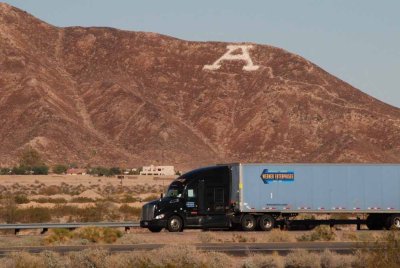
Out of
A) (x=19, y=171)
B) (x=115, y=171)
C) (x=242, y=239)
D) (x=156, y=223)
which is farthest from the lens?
(x=115, y=171)

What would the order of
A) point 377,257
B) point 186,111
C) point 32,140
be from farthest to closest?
point 186,111
point 32,140
point 377,257

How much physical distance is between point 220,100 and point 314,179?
11661cm

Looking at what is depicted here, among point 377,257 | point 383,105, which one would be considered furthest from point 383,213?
point 383,105

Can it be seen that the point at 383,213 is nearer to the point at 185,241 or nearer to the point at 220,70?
the point at 185,241

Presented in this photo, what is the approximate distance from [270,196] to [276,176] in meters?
0.95

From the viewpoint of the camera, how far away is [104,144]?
14188cm

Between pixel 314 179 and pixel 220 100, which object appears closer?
pixel 314 179

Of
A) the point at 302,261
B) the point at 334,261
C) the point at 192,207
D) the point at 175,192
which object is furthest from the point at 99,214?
the point at 334,261

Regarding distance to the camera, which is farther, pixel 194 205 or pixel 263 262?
pixel 194 205

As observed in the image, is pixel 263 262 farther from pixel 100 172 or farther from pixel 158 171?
pixel 158 171

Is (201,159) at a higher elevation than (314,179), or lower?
higher

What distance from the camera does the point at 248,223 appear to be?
3897cm

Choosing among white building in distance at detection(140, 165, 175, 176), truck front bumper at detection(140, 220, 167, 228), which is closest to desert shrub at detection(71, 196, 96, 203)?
truck front bumper at detection(140, 220, 167, 228)

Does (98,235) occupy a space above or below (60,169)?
below
